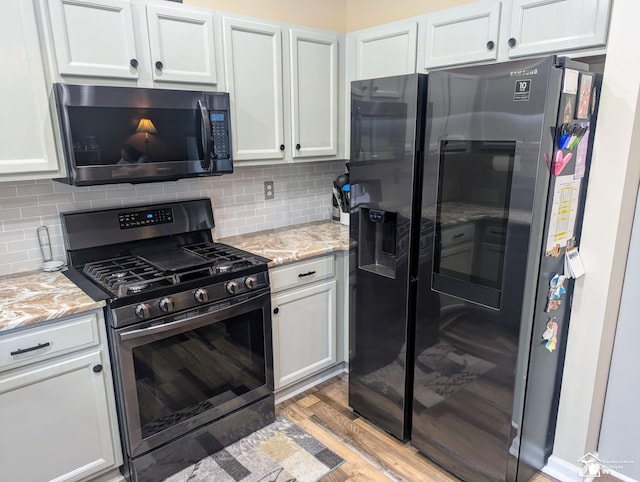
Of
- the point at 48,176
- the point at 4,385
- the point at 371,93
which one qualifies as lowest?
the point at 4,385

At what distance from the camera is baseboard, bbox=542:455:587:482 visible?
6.75 feet

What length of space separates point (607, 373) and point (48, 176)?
265 cm

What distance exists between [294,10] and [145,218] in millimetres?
1701

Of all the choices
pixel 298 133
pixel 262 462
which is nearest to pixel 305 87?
pixel 298 133

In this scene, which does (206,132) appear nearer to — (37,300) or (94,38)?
(94,38)

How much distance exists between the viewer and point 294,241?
271 centimetres

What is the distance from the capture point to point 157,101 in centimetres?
203

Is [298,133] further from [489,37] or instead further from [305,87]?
[489,37]

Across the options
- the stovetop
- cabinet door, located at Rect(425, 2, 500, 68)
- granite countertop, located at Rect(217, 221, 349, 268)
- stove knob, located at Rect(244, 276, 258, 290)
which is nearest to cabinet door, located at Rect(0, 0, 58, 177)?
the stovetop

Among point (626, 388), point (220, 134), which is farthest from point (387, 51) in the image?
point (626, 388)

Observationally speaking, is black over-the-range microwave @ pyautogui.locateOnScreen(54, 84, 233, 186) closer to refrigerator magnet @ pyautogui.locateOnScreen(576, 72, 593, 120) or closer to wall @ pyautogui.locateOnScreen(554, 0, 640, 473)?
refrigerator magnet @ pyautogui.locateOnScreen(576, 72, 593, 120)

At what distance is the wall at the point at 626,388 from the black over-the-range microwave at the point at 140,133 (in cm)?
194

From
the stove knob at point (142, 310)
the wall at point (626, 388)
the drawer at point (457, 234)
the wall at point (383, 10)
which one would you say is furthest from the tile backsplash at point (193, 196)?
the wall at point (626, 388)

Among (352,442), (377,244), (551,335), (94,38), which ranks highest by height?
(94,38)
